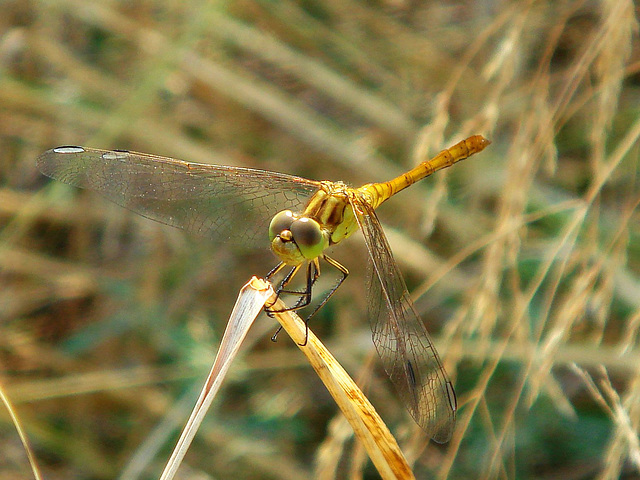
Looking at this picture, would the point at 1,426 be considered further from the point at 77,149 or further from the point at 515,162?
the point at 515,162

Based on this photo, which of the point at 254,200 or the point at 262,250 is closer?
the point at 254,200

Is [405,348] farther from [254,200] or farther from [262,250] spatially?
[262,250]

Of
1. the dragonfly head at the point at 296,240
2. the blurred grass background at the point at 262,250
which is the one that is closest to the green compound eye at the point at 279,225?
the dragonfly head at the point at 296,240

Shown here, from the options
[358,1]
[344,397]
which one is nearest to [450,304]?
[358,1]

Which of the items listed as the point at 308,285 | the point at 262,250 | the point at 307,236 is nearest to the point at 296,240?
the point at 307,236

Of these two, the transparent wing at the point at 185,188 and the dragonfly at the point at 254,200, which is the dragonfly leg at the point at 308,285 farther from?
the transparent wing at the point at 185,188

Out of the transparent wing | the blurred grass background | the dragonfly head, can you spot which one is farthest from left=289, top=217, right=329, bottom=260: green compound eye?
the blurred grass background
